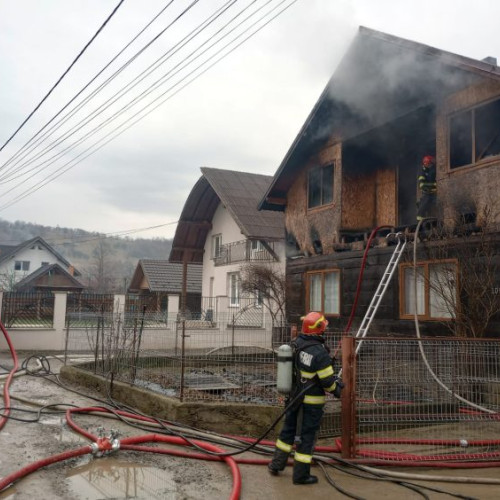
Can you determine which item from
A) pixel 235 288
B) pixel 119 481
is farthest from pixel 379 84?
pixel 235 288

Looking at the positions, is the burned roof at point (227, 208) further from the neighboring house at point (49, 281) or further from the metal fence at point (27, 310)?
the neighboring house at point (49, 281)

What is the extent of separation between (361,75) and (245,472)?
9.91m

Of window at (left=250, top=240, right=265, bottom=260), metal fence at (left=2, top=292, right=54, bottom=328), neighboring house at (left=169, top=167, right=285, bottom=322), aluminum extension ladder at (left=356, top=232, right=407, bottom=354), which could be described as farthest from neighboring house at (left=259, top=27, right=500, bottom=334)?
metal fence at (left=2, top=292, right=54, bottom=328)

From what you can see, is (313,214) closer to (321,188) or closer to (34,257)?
(321,188)

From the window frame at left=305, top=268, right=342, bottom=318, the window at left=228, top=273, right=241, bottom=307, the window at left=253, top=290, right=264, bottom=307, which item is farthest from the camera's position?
the window at left=228, top=273, right=241, bottom=307

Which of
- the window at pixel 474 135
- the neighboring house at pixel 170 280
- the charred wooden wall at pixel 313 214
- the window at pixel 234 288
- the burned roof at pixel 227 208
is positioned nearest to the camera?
the window at pixel 474 135

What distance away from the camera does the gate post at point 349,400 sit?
19.0 ft

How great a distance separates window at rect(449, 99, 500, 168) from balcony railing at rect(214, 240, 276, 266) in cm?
1174

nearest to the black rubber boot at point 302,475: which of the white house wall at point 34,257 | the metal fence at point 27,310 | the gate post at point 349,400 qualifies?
the gate post at point 349,400

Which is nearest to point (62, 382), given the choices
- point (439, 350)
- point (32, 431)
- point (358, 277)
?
point (32, 431)

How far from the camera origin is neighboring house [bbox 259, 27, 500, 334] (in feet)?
33.6

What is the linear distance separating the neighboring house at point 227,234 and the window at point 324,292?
5.80 metres

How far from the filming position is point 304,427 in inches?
205

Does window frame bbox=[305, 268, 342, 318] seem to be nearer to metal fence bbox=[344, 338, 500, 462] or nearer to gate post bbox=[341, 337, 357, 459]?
metal fence bbox=[344, 338, 500, 462]
